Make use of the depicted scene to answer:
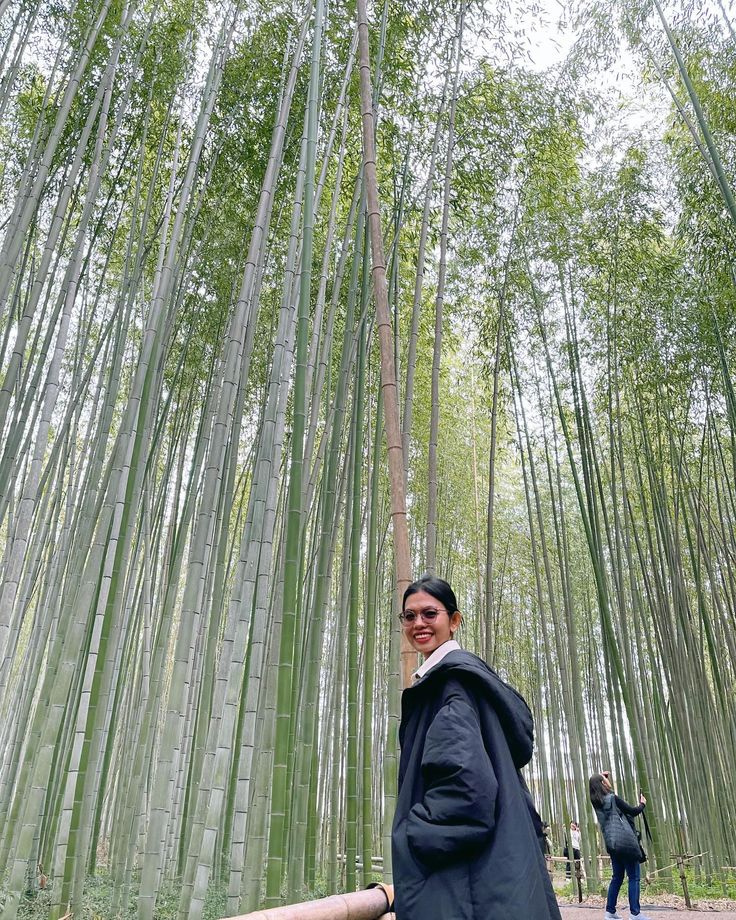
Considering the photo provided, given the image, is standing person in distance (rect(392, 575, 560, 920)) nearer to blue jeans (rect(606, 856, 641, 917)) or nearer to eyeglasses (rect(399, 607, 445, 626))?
eyeglasses (rect(399, 607, 445, 626))

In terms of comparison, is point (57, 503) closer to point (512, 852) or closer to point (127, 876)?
point (127, 876)

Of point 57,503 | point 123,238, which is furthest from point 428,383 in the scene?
point 57,503

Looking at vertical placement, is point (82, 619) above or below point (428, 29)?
below

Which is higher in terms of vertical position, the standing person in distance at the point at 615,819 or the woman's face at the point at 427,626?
the woman's face at the point at 427,626

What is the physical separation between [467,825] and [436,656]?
289 mm

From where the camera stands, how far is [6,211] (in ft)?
16.2

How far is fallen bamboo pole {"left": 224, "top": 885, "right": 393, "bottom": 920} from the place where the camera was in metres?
1.13

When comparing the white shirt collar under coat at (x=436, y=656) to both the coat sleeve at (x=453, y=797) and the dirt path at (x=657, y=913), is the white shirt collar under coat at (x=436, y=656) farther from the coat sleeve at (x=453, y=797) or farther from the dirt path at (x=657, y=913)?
the dirt path at (x=657, y=913)

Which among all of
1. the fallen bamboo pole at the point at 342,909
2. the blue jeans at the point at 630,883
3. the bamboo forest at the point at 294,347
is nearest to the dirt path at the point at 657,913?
the blue jeans at the point at 630,883

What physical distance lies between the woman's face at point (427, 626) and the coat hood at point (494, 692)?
5.0 inches

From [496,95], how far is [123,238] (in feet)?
9.09

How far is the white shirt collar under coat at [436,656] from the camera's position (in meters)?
1.14

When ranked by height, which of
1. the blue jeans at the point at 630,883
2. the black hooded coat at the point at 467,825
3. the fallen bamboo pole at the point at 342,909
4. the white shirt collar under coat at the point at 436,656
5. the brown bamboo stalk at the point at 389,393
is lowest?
the blue jeans at the point at 630,883

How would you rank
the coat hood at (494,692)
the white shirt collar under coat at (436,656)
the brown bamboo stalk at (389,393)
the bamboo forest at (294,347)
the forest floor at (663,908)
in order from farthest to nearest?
the forest floor at (663,908)
the bamboo forest at (294,347)
the brown bamboo stalk at (389,393)
the white shirt collar under coat at (436,656)
the coat hood at (494,692)
